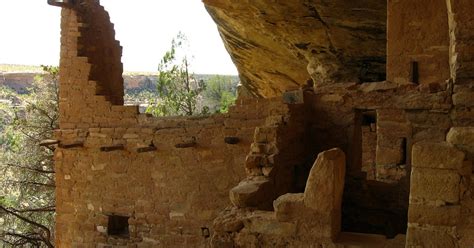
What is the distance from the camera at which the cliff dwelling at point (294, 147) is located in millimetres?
3402

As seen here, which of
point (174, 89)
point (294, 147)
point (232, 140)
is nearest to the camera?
point (294, 147)

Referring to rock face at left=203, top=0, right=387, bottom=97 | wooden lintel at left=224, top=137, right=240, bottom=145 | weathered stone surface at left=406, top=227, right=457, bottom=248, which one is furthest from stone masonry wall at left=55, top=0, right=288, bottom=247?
weathered stone surface at left=406, top=227, right=457, bottom=248

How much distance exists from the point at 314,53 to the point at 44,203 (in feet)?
24.5

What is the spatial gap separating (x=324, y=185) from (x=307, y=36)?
568 centimetres

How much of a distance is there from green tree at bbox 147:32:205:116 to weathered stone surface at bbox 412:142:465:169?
44.2 feet

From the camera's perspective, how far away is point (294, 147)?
5.21 metres

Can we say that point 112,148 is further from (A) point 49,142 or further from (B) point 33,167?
(B) point 33,167

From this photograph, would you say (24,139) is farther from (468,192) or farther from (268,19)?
(468,192)

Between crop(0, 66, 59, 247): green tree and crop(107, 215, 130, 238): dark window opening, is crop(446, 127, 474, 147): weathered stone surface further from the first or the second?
crop(0, 66, 59, 247): green tree

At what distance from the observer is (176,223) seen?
6254 millimetres

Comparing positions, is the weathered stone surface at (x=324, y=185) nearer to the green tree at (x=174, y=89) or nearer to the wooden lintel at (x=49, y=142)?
the wooden lintel at (x=49, y=142)

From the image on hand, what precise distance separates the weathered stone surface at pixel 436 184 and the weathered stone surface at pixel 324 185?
0.72 metres

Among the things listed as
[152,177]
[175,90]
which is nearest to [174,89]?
[175,90]

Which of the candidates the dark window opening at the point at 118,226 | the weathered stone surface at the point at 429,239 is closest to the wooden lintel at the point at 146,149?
the dark window opening at the point at 118,226
